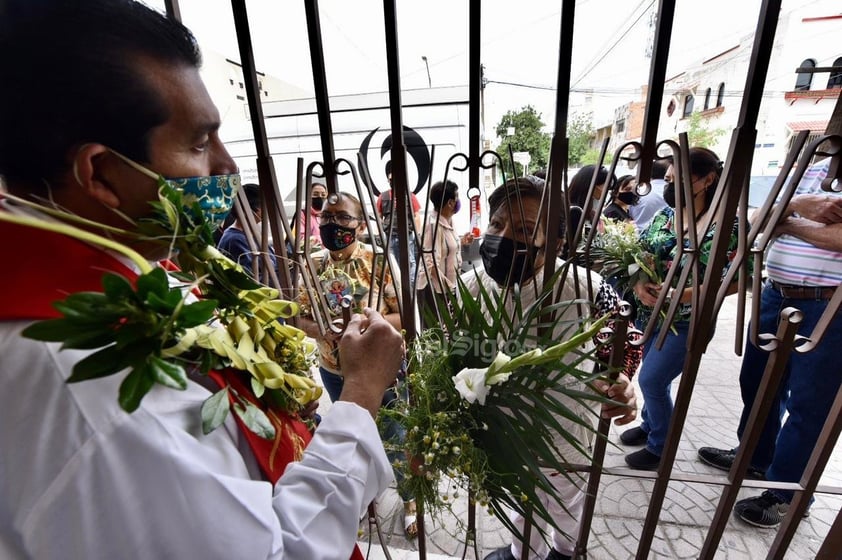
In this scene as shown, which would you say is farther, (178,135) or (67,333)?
(178,135)

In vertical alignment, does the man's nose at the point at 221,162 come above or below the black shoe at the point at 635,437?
above

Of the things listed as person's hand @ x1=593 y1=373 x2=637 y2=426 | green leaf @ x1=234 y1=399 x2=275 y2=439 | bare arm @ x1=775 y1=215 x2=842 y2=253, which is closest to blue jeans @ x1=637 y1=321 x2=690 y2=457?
bare arm @ x1=775 y1=215 x2=842 y2=253

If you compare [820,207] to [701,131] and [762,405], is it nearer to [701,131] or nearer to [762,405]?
[762,405]

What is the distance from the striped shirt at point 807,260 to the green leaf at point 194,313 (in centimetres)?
243

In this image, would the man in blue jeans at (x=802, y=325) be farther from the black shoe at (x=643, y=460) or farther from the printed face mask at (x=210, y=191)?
the printed face mask at (x=210, y=191)

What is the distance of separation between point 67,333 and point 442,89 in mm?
5482

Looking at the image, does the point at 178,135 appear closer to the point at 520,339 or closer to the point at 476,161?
the point at 476,161

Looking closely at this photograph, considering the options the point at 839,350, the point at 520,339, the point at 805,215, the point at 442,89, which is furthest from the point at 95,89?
the point at 442,89

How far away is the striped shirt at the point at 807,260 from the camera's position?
175 centimetres

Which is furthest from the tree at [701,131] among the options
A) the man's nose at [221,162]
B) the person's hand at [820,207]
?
the man's nose at [221,162]

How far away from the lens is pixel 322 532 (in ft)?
2.38

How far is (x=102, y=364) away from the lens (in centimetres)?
52

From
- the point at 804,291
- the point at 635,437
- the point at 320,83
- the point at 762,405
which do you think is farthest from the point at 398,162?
the point at 635,437

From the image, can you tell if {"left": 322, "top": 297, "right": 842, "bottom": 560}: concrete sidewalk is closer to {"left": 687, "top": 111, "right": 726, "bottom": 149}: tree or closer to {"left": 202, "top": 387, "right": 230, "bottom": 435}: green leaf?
{"left": 202, "top": 387, "right": 230, "bottom": 435}: green leaf
